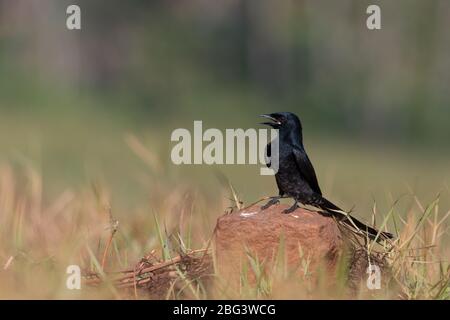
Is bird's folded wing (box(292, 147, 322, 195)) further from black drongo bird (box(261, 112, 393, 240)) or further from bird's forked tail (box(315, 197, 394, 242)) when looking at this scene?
bird's forked tail (box(315, 197, 394, 242))

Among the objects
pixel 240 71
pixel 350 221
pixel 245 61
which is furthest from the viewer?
pixel 245 61

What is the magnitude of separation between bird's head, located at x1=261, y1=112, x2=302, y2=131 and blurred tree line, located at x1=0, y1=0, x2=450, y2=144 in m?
23.6

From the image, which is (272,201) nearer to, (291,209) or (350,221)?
(291,209)

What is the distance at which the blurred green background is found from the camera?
29.0 m

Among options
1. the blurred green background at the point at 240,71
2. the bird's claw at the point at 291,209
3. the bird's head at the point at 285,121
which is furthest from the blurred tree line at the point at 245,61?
the bird's claw at the point at 291,209

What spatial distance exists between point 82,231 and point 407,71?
103 ft

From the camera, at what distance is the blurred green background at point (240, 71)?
1142 inches

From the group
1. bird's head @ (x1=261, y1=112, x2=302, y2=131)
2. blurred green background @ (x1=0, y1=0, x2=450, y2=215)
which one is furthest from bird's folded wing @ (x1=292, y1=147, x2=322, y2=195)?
blurred green background @ (x1=0, y1=0, x2=450, y2=215)

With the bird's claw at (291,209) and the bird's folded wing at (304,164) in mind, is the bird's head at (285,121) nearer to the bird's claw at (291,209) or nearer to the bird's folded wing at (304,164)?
the bird's folded wing at (304,164)

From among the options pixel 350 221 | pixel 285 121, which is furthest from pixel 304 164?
pixel 350 221

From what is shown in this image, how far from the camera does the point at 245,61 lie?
38812mm

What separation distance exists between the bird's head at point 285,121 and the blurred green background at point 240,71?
64.1ft

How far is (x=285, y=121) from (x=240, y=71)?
3249cm

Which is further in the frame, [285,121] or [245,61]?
[245,61]
